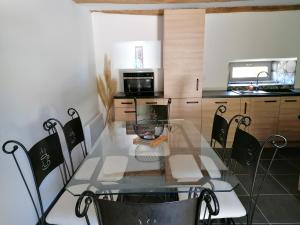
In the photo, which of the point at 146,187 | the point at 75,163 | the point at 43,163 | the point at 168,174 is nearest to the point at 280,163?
the point at 168,174

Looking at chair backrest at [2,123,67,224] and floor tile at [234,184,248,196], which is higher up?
chair backrest at [2,123,67,224]

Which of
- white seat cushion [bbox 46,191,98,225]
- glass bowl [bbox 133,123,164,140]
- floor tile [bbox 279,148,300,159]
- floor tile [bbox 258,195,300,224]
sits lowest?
floor tile [bbox 258,195,300,224]

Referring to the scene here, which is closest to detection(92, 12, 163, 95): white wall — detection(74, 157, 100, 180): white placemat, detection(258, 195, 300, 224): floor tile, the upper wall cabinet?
the upper wall cabinet

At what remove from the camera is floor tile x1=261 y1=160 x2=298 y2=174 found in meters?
2.86

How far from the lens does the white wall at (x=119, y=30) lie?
3.78 meters

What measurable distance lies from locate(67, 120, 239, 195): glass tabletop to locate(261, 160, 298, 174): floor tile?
1.41m

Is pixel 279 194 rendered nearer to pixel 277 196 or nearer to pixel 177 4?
pixel 277 196

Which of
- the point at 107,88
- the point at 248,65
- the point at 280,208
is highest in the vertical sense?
the point at 248,65

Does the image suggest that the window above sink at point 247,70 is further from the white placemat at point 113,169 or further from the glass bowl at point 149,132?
the white placemat at point 113,169

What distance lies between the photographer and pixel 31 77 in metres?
1.87

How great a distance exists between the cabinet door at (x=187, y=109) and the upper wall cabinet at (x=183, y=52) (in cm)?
8

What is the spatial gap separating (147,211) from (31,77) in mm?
1569

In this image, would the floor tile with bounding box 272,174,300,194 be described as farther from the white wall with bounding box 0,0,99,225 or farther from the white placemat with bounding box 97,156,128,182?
the white wall with bounding box 0,0,99,225

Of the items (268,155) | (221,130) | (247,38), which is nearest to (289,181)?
(268,155)
